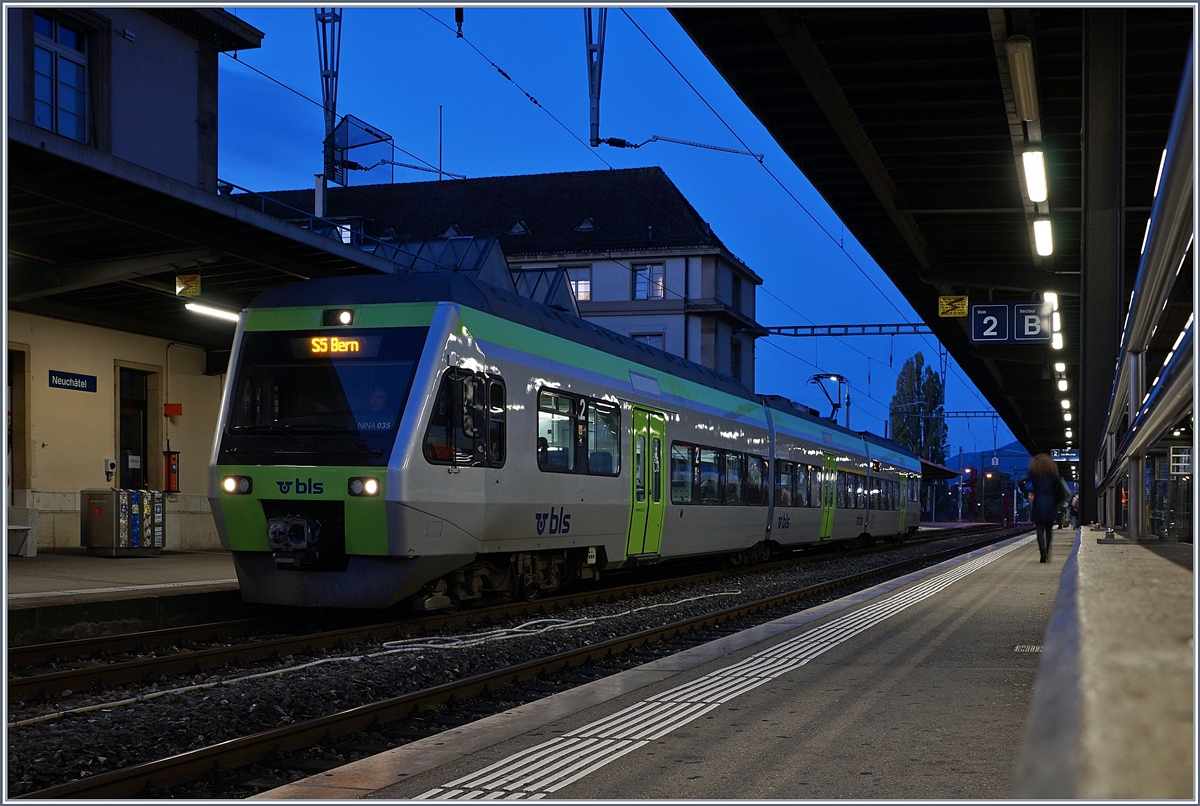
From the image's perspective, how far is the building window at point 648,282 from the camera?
56094 millimetres

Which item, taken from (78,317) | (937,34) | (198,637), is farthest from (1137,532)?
(78,317)

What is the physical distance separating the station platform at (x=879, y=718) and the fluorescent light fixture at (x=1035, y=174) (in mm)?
5019

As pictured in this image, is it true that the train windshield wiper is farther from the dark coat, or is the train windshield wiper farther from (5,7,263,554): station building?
the dark coat

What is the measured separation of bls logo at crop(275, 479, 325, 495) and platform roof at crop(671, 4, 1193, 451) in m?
5.29

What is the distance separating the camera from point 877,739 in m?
5.55

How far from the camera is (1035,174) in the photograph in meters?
13.1

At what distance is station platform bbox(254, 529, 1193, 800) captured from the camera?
1.06m

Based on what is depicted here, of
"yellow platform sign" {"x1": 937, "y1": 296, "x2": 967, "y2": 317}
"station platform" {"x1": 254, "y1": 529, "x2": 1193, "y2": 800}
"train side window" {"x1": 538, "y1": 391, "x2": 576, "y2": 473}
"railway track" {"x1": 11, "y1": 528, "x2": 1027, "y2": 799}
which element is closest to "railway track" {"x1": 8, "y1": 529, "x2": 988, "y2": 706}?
"train side window" {"x1": 538, "y1": 391, "x2": 576, "y2": 473}

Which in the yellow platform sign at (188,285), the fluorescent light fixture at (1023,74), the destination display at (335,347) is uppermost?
the fluorescent light fixture at (1023,74)

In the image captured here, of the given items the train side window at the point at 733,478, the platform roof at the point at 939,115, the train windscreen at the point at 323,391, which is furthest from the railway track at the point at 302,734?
the train side window at the point at 733,478

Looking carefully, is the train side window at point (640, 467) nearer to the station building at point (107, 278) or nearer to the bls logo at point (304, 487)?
the bls logo at point (304, 487)

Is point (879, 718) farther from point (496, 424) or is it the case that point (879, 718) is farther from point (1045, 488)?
point (1045, 488)

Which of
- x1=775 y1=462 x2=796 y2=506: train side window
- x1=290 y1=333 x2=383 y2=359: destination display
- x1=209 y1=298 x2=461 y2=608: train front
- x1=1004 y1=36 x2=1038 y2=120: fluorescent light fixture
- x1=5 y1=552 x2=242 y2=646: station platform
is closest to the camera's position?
x1=1004 y1=36 x2=1038 y2=120: fluorescent light fixture

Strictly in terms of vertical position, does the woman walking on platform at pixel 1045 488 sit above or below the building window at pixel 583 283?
below
